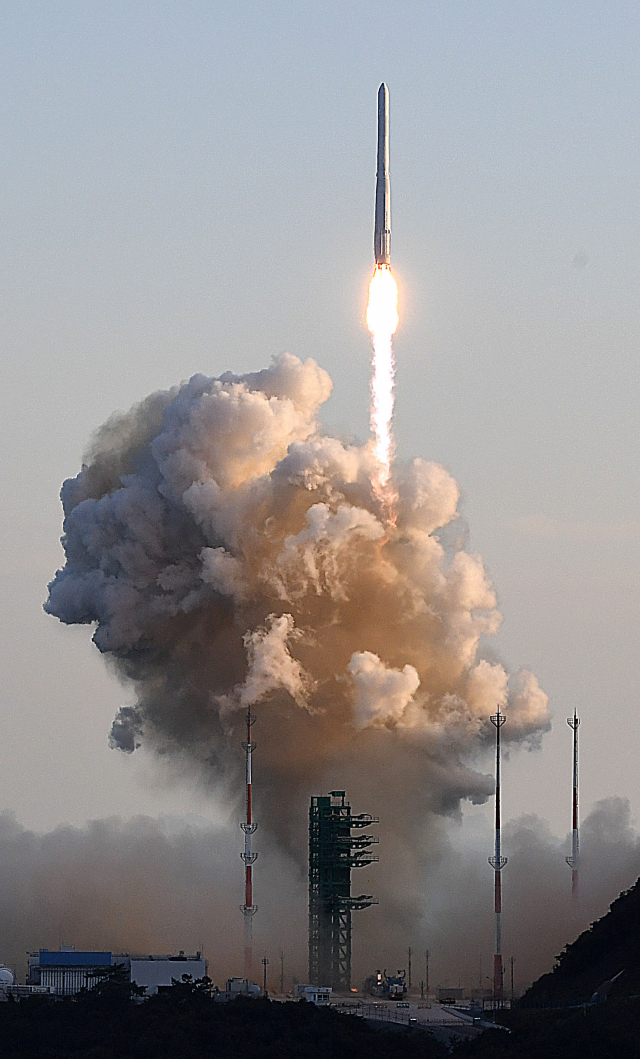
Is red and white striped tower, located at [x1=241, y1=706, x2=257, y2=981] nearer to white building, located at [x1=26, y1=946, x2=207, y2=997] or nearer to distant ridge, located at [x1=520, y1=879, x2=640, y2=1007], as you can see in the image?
white building, located at [x1=26, y1=946, x2=207, y2=997]

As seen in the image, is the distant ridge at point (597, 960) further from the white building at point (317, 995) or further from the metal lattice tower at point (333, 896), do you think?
the metal lattice tower at point (333, 896)

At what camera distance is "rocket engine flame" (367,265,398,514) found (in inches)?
5374

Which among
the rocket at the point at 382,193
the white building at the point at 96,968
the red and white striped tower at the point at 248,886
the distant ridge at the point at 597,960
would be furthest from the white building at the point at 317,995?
the rocket at the point at 382,193

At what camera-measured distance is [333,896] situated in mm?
135375

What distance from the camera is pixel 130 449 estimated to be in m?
144

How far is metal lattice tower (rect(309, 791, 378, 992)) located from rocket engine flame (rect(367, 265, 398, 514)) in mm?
13984

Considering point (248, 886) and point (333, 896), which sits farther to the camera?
point (333, 896)

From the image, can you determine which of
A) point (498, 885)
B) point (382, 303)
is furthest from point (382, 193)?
point (498, 885)

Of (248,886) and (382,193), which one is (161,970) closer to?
(248,886)

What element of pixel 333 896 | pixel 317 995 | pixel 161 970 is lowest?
pixel 317 995

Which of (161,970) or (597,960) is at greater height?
(597,960)

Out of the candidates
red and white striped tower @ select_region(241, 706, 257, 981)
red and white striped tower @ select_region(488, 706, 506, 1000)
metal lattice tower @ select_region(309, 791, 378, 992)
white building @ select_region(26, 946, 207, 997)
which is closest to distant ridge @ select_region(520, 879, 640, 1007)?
red and white striped tower @ select_region(488, 706, 506, 1000)

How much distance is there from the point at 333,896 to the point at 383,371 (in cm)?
2311

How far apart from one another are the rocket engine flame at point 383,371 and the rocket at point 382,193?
29.9 inches
